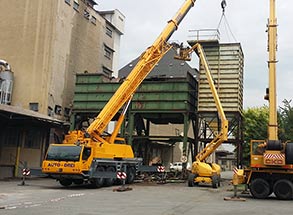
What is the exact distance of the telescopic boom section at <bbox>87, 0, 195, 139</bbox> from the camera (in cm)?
2294

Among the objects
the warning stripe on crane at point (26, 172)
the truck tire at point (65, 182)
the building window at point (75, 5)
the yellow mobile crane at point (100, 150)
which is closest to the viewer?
the yellow mobile crane at point (100, 150)

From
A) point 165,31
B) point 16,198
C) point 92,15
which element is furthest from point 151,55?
point 92,15

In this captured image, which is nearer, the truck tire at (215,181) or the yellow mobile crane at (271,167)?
the yellow mobile crane at (271,167)

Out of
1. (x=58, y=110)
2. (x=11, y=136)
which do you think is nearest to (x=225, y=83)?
(x=58, y=110)

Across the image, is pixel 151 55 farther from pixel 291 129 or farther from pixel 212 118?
pixel 291 129

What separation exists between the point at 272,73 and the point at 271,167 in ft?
14.7

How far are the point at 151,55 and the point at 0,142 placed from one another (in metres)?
12.7

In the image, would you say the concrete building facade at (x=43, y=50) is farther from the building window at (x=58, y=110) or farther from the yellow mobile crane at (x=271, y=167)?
the yellow mobile crane at (x=271, y=167)

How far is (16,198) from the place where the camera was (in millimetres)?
15883

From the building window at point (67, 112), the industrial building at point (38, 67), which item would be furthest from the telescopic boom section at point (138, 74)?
the building window at point (67, 112)

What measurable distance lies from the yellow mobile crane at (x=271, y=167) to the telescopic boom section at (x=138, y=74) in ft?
26.9

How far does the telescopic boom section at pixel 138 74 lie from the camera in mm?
22938

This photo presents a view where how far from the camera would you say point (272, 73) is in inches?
752

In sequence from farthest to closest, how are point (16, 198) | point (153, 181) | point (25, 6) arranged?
1. point (25, 6)
2. point (153, 181)
3. point (16, 198)
